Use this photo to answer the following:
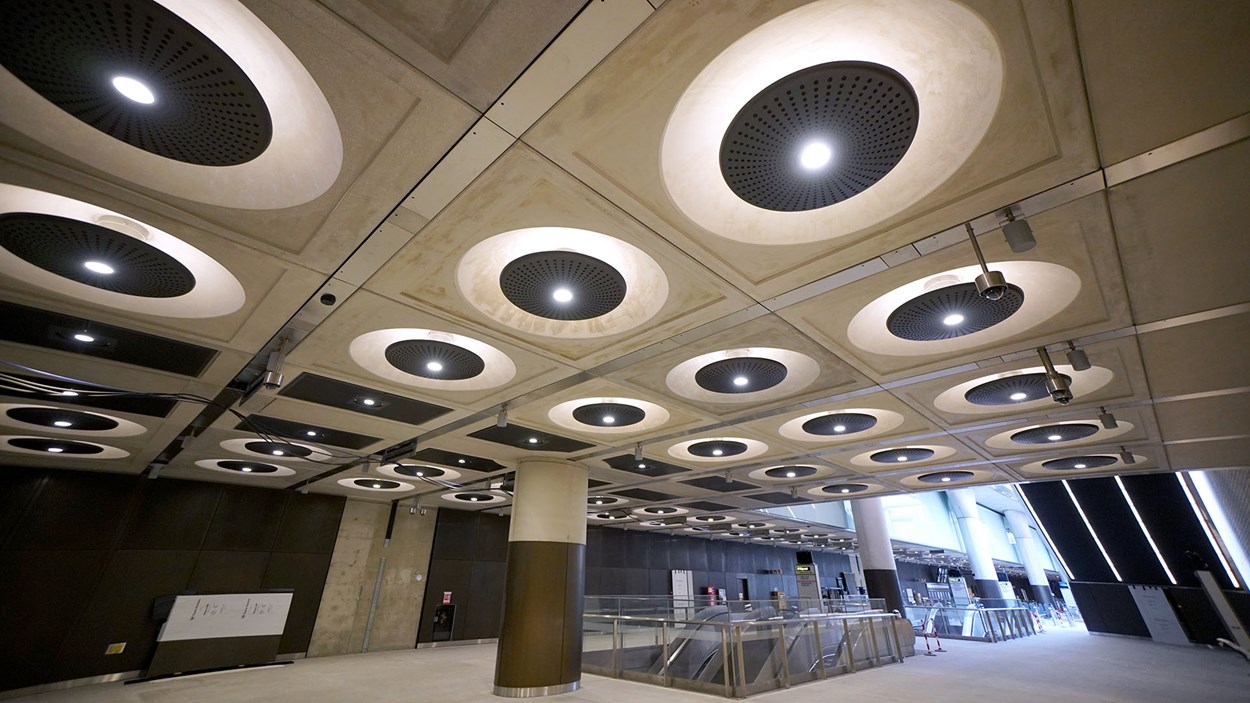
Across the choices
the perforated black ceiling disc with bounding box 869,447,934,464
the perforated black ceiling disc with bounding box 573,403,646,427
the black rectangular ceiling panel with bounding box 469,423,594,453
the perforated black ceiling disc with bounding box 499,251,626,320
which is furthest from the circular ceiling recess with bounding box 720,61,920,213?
the perforated black ceiling disc with bounding box 869,447,934,464

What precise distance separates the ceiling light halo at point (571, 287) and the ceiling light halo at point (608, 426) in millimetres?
2130

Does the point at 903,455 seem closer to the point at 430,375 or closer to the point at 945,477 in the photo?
the point at 945,477

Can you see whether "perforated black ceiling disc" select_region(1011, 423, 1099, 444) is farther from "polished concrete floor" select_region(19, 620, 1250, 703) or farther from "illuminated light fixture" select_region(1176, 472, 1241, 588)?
"illuminated light fixture" select_region(1176, 472, 1241, 588)

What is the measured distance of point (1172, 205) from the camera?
10.4 ft

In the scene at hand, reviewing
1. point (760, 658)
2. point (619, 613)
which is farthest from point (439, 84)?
point (619, 613)

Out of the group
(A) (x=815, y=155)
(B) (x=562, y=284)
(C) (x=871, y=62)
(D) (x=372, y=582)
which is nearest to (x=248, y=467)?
(D) (x=372, y=582)

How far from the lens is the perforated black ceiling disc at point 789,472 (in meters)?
10.6

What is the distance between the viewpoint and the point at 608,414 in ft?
23.8

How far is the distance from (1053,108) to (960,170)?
49 centimetres

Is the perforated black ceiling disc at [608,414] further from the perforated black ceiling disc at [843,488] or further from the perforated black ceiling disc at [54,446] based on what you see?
the perforated black ceiling disc at [54,446]

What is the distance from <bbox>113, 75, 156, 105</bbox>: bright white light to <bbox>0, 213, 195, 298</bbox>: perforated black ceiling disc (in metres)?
1.62

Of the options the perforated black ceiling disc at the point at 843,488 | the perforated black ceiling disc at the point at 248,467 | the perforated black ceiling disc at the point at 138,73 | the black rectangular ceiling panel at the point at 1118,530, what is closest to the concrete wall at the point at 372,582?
the perforated black ceiling disc at the point at 248,467

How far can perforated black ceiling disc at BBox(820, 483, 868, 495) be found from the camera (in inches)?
478

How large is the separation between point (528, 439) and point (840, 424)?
5.32 m
